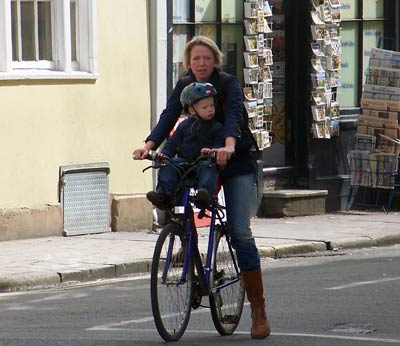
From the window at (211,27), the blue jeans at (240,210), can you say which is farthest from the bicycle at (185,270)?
the window at (211,27)

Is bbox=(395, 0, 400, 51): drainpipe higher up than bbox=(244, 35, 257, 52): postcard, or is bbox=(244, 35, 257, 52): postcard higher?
bbox=(395, 0, 400, 51): drainpipe

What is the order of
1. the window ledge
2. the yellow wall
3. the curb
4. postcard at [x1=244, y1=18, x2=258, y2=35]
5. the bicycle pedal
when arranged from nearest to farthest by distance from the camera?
the bicycle pedal
the curb
the window ledge
the yellow wall
postcard at [x1=244, y1=18, x2=258, y2=35]

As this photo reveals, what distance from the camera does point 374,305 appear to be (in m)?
9.46

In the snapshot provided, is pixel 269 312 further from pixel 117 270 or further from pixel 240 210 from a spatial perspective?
pixel 117 270

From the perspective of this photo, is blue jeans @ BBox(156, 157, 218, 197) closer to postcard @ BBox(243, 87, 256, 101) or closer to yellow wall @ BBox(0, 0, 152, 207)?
yellow wall @ BBox(0, 0, 152, 207)

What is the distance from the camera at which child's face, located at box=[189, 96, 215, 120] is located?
784 cm

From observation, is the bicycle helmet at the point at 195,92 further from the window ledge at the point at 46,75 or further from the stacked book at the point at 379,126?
the stacked book at the point at 379,126

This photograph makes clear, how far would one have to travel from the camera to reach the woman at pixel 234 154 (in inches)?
311

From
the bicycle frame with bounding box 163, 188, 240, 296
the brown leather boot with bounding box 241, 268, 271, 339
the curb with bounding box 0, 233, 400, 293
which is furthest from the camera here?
the curb with bounding box 0, 233, 400, 293

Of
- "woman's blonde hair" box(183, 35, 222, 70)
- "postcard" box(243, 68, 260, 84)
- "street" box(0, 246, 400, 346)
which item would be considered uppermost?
"woman's blonde hair" box(183, 35, 222, 70)

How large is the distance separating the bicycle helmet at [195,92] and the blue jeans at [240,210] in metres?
0.53

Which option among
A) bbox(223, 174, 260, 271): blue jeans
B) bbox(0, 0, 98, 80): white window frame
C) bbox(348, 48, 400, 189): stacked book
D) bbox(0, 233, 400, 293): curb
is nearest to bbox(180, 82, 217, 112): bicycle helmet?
bbox(223, 174, 260, 271): blue jeans

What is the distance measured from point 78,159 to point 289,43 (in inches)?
176

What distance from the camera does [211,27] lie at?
16.5 meters
